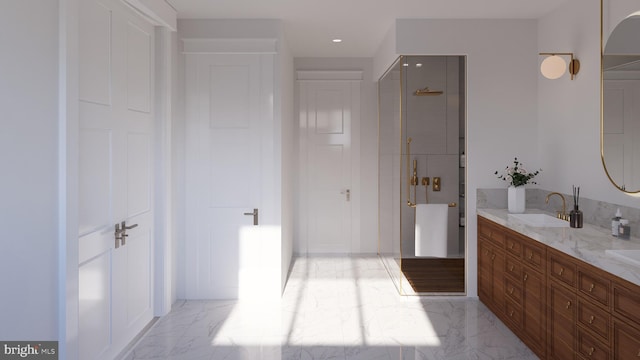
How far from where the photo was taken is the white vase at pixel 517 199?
396 centimetres

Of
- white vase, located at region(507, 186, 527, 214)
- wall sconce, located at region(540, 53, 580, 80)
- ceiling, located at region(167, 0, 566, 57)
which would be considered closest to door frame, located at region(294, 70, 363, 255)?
ceiling, located at region(167, 0, 566, 57)

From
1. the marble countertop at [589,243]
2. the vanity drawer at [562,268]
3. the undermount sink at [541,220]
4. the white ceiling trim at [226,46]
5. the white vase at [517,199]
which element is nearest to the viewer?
the marble countertop at [589,243]

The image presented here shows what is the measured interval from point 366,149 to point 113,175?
384cm

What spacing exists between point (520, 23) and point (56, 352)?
175 inches

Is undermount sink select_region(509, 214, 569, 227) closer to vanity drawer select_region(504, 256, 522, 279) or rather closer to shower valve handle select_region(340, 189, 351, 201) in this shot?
vanity drawer select_region(504, 256, 522, 279)

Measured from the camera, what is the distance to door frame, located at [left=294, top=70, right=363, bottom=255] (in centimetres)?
621

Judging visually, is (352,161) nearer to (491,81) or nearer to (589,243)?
(491,81)

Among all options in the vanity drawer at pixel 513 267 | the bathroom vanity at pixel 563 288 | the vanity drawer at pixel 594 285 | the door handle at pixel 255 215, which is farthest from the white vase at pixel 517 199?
the door handle at pixel 255 215

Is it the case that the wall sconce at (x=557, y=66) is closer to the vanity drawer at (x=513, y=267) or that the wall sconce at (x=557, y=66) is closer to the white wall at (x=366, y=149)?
the vanity drawer at (x=513, y=267)

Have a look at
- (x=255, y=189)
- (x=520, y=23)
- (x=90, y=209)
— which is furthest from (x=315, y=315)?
(x=520, y=23)

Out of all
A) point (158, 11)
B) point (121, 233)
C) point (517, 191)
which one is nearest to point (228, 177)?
point (121, 233)

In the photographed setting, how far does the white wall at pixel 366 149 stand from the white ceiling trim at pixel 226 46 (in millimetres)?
1972

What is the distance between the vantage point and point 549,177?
412cm

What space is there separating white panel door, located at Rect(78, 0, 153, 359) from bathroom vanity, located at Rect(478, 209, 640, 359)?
2825 millimetres
